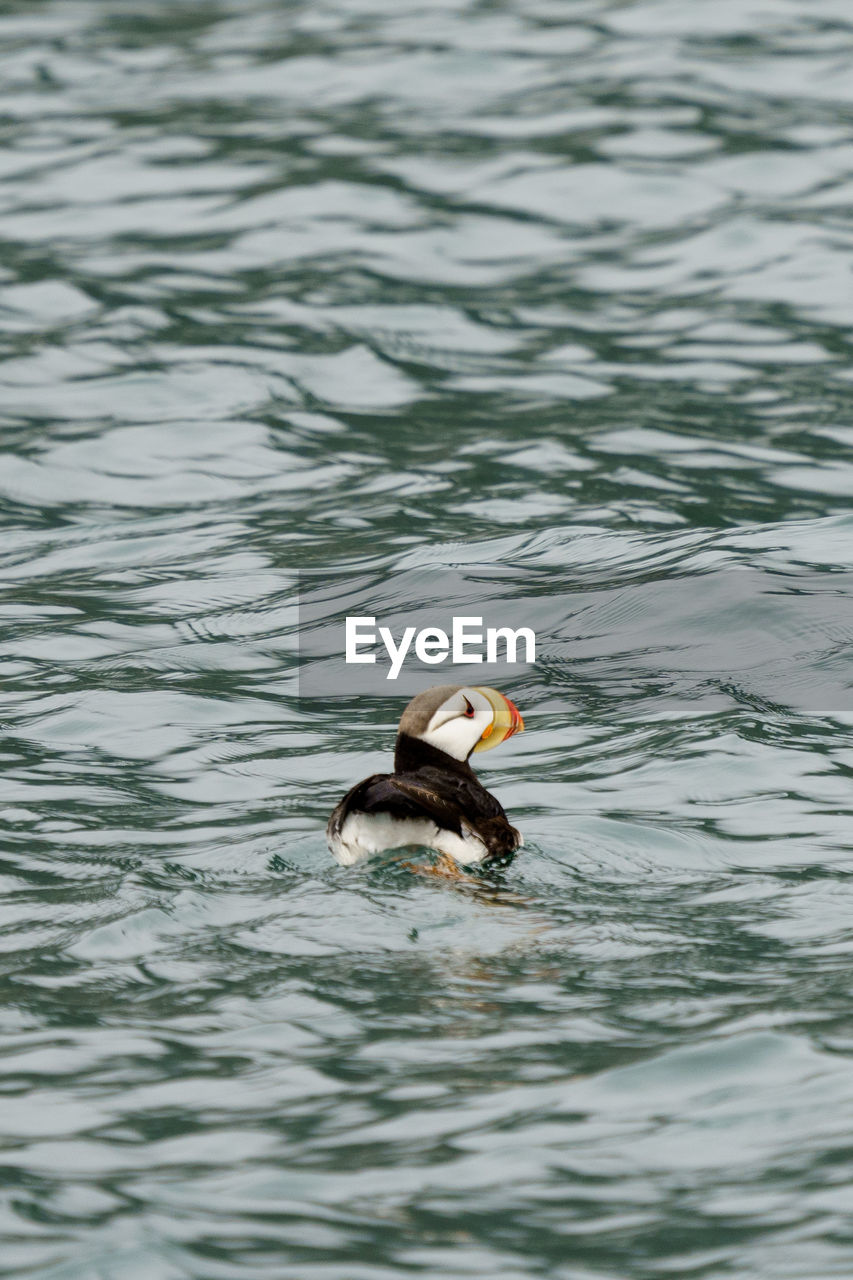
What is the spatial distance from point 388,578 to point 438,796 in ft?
11.5

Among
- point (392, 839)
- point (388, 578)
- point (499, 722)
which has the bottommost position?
point (388, 578)

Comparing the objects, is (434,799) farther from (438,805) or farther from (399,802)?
(399,802)

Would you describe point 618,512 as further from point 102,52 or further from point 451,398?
point 102,52

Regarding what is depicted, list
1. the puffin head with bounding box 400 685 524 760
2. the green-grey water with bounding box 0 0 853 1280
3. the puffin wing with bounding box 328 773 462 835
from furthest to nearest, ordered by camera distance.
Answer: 1. the puffin head with bounding box 400 685 524 760
2. the puffin wing with bounding box 328 773 462 835
3. the green-grey water with bounding box 0 0 853 1280

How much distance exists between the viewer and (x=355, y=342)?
12.4 metres

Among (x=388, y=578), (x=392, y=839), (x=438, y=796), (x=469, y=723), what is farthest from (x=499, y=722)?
(x=388, y=578)

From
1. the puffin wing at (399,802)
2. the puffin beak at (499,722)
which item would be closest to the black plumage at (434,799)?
the puffin wing at (399,802)

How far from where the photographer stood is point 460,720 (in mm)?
6227

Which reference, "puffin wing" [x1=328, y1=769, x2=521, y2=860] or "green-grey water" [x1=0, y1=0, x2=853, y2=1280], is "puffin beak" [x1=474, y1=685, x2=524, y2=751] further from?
"green-grey water" [x1=0, y1=0, x2=853, y2=1280]

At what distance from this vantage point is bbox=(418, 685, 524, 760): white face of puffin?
6.22m

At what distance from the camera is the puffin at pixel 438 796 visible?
223 inches

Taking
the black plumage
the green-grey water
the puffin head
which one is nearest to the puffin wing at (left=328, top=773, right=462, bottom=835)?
the black plumage

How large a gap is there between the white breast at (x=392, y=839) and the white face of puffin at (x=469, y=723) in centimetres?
50

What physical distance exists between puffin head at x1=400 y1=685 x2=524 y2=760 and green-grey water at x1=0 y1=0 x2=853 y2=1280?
1.16 ft
